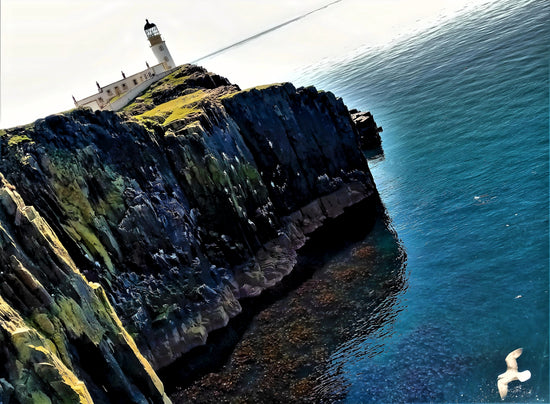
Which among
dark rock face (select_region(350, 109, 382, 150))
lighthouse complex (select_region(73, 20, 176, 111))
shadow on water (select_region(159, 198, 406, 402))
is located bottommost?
shadow on water (select_region(159, 198, 406, 402))

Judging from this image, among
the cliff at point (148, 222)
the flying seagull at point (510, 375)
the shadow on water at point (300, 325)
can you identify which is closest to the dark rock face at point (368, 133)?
the cliff at point (148, 222)

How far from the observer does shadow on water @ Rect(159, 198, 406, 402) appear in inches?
1454

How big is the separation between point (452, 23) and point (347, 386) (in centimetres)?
16533

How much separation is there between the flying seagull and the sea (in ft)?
1.33

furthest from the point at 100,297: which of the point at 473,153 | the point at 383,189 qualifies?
the point at 473,153

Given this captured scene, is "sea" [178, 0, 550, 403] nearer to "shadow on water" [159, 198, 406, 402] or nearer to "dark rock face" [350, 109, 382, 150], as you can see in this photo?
"shadow on water" [159, 198, 406, 402]

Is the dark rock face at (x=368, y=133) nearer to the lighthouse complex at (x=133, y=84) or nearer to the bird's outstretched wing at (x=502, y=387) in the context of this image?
the lighthouse complex at (x=133, y=84)

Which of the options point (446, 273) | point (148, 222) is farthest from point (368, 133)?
point (148, 222)

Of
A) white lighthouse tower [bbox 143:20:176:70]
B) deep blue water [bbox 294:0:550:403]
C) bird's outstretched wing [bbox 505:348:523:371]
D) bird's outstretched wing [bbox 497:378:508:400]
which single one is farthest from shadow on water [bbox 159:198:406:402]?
white lighthouse tower [bbox 143:20:176:70]

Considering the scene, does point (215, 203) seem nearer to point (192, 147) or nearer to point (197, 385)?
point (192, 147)

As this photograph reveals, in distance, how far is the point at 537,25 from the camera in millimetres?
105000

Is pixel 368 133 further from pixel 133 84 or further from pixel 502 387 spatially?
pixel 502 387

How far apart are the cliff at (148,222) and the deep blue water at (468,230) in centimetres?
1450

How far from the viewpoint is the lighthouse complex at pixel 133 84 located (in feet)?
272
